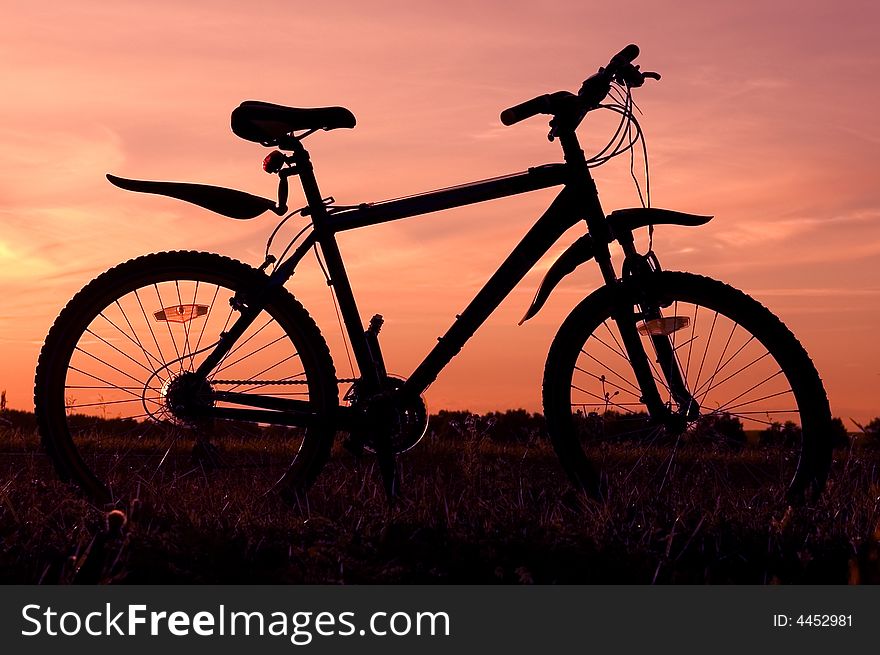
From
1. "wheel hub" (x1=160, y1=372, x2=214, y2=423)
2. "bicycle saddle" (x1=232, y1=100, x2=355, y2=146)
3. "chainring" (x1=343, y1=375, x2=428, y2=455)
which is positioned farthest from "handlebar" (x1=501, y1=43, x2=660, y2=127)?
"wheel hub" (x1=160, y1=372, x2=214, y2=423)

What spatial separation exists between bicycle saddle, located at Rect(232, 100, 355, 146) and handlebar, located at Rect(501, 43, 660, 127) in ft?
2.51

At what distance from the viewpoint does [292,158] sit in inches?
188

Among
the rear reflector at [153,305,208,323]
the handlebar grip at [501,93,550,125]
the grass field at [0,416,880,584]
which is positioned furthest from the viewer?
the rear reflector at [153,305,208,323]

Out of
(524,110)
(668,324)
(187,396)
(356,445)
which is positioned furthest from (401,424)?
(524,110)

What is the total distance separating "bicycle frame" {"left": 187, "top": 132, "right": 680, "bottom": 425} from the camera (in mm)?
4801

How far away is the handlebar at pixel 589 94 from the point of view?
4.68 metres

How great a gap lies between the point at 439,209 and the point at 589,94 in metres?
0.88

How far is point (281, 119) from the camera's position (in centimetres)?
470

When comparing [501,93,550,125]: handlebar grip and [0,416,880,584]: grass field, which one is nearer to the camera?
[0,416,880,584]: grass field

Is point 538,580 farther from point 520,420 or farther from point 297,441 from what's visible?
point 520,420

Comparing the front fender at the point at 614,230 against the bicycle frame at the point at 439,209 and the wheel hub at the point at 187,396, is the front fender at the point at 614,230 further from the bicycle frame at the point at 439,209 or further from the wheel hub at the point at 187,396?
the wheel hub at the point at 187,396

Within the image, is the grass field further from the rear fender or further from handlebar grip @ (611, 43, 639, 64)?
handlebar grip @ (611, 43, 639, 64)

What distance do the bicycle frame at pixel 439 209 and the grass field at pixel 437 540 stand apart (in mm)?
496

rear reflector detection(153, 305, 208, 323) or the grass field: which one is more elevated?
rear reflector detection(153, 305, 208, 323)
